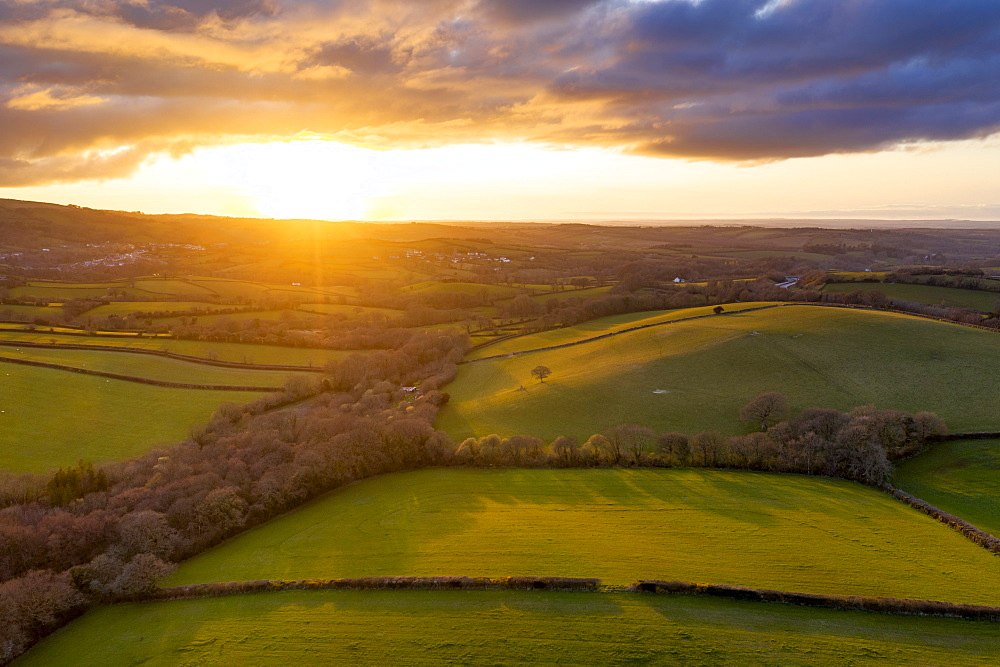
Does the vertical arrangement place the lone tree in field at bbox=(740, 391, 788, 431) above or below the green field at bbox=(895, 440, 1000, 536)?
above

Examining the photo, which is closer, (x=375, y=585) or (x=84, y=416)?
(x=375, y=585)

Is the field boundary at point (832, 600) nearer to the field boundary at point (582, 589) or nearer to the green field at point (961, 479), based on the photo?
the field boundary at point (582, 589)

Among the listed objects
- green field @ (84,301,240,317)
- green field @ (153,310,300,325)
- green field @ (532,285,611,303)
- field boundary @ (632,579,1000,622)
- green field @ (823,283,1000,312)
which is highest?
green field @ (823,283,1000,312)

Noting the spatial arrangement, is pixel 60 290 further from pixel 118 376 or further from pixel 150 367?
pixel 118 376

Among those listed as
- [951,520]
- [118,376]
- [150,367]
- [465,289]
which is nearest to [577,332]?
[465,289]

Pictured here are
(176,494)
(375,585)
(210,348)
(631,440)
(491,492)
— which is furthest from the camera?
(210,348)

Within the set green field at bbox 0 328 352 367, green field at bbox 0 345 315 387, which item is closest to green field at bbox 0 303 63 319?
green field at bbox 0 328 352 367

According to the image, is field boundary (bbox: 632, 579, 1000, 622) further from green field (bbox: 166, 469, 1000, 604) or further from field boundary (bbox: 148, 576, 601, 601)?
field boundary (bbox: 148, 576, 601, 601)
